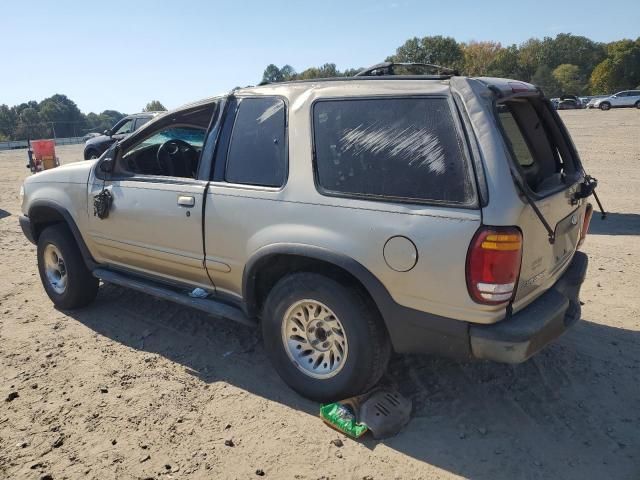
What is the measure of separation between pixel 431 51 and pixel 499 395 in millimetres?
78586

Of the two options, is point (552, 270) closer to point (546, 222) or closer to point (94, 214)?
point (546, 222)

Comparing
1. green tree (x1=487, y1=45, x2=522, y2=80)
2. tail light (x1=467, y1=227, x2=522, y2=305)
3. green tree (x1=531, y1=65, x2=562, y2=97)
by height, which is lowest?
tail light (x1=467, y1=227, x2=522, y2=305)

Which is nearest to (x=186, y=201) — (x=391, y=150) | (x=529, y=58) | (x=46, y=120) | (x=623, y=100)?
(x=391, y=150)

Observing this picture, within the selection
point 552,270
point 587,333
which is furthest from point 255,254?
point 587,333

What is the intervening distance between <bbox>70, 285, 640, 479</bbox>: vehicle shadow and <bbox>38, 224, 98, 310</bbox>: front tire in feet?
1.29

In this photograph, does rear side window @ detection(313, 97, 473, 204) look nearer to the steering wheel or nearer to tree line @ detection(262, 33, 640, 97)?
the steering wheel

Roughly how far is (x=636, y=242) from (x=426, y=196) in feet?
16.2

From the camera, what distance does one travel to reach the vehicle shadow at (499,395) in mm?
2648

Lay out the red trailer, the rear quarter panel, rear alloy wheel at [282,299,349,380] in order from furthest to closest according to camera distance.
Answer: the red trailer, rear alloy wheel at [282,299,349,380], the rear quarter panel

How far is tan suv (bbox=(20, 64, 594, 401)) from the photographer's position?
2.50 metres

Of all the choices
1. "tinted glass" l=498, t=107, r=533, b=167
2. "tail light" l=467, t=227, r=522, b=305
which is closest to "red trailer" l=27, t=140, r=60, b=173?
"tinted glass" l=498, t=107, r=533, b=167

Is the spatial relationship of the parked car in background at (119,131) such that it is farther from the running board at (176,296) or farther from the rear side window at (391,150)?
the rear side window at (391,150)

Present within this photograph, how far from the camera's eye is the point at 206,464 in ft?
8.89

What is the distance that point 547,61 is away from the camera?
89.8 meters
